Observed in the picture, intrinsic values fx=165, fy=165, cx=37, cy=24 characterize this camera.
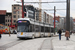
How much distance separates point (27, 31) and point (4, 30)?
139ft

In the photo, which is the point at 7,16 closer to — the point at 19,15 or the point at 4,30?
the point at 19,15

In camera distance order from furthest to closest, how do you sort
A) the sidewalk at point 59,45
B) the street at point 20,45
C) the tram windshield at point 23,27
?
the tram windshield at point 23,27, the street at point 20,45, the sidewalk at point 59,45

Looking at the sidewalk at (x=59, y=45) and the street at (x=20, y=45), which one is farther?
the street at (x=20, y=45)

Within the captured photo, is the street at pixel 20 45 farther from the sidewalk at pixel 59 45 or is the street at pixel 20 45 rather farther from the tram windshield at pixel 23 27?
the tram windshield at pixel 23 27

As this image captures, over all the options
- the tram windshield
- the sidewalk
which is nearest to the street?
the sidewalk

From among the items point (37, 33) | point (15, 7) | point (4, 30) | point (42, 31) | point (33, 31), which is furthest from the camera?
point (15, 7)

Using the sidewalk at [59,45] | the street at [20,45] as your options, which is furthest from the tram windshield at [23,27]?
the sidewalk at [59,45]

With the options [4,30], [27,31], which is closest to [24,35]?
[27,31]

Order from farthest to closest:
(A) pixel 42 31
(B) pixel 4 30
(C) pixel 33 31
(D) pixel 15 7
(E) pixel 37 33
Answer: (D) pixel 15 7, (B) pixel 4 30, (A) pixel 42 31, (E) pixel 37 33, (C) pixel 33 31

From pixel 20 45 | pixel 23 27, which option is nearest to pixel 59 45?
pixel 20 45

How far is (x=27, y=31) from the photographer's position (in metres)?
24.0

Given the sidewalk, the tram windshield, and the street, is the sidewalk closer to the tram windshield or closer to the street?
the street

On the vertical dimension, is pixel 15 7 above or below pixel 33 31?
above

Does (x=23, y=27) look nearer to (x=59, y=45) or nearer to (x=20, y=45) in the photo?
(x=20, y=45)
